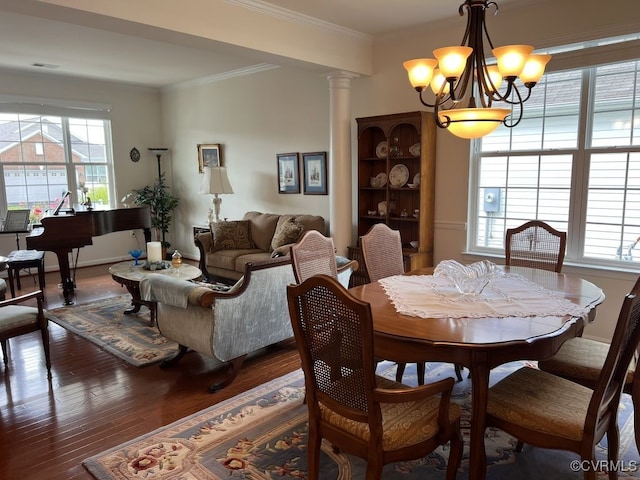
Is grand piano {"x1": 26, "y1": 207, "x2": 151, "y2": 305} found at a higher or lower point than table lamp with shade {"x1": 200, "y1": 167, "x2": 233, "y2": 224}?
lower

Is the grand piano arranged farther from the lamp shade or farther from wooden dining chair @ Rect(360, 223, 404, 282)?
wooden dining chair @ Rect(360, 223, 404, 282)

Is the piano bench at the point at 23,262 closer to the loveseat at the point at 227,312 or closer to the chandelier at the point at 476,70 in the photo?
the loveseat at the point at 227,312

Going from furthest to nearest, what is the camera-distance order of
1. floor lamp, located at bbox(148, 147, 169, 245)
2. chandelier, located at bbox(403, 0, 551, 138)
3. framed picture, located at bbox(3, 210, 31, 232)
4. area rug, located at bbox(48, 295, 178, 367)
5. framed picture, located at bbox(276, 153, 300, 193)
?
floor lamp, located at bbox(148, 147, 169, 245) → framed picture, located at bbox(276, 153, 300, 193) → framed picture, located at bbox(3, 210, 31, 232) → area rug, located at bbox(48, 295, 178, 367) → chandelier, located at bbox(403, 0, 551, 138)

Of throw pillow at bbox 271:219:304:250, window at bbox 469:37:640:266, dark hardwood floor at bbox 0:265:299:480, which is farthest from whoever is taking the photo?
throw pillow at bbox 271:219:304:250

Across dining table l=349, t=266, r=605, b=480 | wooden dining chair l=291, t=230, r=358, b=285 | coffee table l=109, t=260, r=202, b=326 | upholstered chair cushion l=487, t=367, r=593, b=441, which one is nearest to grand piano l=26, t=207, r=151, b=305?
coffee table l=109, t=260, r=202, b=326

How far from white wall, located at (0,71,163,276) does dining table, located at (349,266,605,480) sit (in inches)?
243

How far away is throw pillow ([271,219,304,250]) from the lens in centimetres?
529

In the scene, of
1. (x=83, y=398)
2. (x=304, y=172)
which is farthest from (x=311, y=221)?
(x=83, y=398)

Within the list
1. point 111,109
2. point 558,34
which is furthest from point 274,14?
point 111,109

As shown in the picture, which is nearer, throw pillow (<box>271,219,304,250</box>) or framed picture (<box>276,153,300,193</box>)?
throw pillow (<box>271,219,304,250</box>)

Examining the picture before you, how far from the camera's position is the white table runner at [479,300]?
218cm

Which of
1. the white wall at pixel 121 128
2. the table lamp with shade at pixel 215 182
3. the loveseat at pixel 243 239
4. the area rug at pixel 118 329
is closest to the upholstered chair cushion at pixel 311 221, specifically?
the loveseat at pixel 243 239

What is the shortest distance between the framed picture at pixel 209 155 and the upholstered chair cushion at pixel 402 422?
5777 millimetres

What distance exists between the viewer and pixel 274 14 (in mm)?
4051
